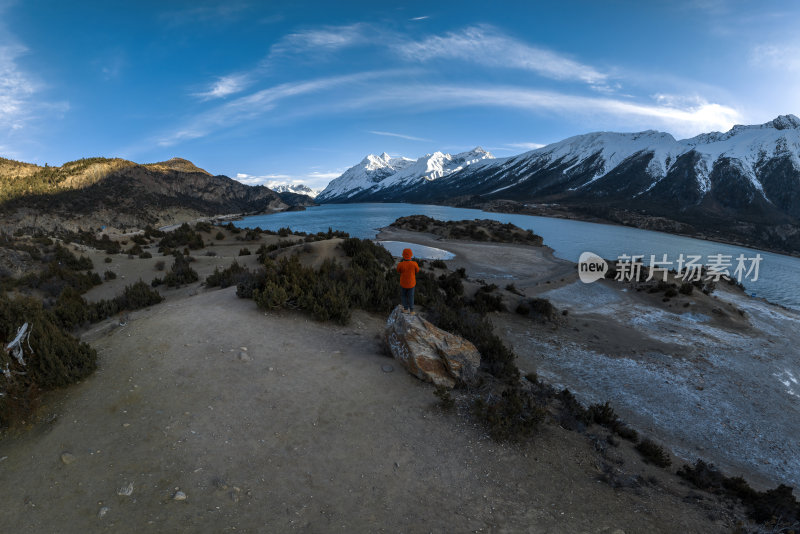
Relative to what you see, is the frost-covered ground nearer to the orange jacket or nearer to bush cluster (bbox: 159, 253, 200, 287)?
the orange jacket

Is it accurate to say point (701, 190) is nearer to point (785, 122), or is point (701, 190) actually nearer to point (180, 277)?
point (785, 122)

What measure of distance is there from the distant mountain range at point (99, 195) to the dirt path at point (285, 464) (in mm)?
70439

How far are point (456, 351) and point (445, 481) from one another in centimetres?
296

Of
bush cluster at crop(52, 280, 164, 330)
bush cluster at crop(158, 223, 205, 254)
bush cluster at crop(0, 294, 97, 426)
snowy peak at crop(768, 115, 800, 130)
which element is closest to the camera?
bush cluster at crop(0, 294, 97, 426)

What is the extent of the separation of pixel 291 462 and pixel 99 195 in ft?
300

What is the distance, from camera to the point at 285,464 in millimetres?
4648

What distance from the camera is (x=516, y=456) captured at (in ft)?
17.2

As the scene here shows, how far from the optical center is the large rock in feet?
23.2

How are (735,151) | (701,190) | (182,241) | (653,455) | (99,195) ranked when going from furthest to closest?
1. (735,151)
2. (701,190)
3. (99,195)
4. (182,241)
5. (653,455)

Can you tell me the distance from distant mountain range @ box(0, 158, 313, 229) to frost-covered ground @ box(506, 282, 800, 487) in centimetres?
7564

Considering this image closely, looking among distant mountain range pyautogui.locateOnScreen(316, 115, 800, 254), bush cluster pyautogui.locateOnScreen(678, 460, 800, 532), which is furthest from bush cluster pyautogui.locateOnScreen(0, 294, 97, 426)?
distant mountain range pyautogui.locateOnScreen(316, 115, 800, 254)

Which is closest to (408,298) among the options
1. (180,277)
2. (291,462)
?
(291,462)

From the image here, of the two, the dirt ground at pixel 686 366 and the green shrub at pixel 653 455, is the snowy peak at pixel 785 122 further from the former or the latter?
the green shrub at pixel 653 455

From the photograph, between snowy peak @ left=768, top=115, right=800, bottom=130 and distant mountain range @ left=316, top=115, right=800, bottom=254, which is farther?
snowy peak @ left=768, top=115, right=800, bottom=130
